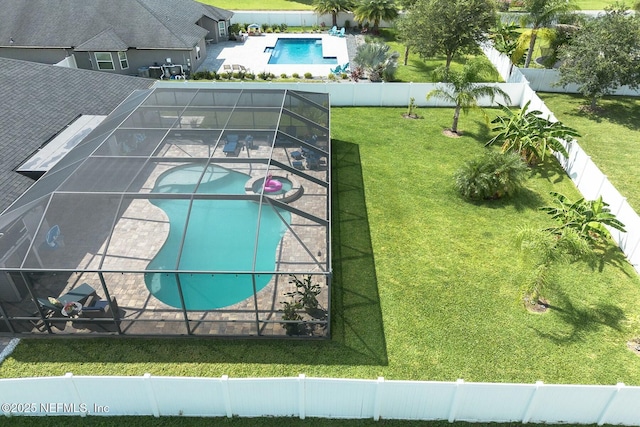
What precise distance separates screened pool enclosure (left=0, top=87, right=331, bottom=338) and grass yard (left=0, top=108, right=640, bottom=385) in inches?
25.2

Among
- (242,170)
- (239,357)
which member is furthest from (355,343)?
(242,170)

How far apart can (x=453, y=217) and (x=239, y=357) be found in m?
9.76

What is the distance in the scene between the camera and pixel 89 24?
3056 centimetres

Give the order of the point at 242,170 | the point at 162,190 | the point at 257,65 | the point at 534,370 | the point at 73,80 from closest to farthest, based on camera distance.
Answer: the point at 534,370 → the point at 162,190 → the point at 242,170 → the point at 73,80 → the point at 257,65

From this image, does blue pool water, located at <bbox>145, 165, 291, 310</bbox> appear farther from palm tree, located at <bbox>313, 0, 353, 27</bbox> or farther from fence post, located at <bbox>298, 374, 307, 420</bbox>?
palm tree, located at <bbox>313, 0, 353, 27</bbox>

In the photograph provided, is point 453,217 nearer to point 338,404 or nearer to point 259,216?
point 259,216

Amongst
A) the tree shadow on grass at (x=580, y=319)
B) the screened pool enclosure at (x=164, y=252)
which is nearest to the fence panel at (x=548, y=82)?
the tree shadow on grass at (x=580, y=319)

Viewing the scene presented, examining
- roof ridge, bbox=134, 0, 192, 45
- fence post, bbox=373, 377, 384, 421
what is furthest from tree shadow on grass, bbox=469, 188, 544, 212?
roof ridge, bbox=134, 0, 192, 45

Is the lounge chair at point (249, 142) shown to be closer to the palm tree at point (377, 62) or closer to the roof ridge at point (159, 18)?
the palm tree at point (377, 62)

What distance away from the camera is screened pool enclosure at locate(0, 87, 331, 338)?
10.9 m

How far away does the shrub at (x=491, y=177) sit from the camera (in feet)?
55.7

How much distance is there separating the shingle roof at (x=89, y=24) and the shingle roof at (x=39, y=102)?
9.19 metres

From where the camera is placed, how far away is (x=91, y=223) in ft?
37.6

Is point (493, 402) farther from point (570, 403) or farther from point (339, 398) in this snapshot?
point (339, 398)
